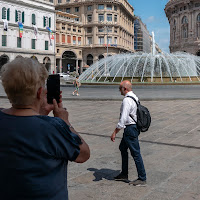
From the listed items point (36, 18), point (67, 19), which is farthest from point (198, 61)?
point (67, 19)

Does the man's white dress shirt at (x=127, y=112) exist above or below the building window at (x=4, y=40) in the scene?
below

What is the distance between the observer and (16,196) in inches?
60.3

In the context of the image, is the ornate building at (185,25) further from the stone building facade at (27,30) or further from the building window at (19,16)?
the building window at (19,16)

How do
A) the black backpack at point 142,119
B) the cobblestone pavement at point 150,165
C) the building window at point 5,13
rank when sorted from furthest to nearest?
the building window at point 5,13 → the black backpack at point 142,119 → the cobblestone pavement at point 150,165

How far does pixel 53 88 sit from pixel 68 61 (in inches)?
2537

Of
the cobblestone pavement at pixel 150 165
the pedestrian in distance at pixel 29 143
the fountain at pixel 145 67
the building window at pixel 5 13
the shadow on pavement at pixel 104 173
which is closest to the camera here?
the pedestrian in distance at pixel 29 143

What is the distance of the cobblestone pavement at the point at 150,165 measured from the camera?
3611mm

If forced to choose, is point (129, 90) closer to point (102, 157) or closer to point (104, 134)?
point (102, 157)

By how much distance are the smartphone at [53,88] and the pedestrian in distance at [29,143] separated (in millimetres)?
102

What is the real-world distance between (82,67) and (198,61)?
136 ft

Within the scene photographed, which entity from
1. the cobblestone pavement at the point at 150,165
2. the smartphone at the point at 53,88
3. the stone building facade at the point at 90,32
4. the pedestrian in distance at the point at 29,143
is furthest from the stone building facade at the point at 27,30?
the pedestrian in distance at the point at 29,143

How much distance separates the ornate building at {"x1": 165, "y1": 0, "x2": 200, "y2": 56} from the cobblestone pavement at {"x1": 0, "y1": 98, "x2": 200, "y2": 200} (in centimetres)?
6142

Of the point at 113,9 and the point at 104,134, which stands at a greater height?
the point at 113,9

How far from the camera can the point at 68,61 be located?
2574 inches
